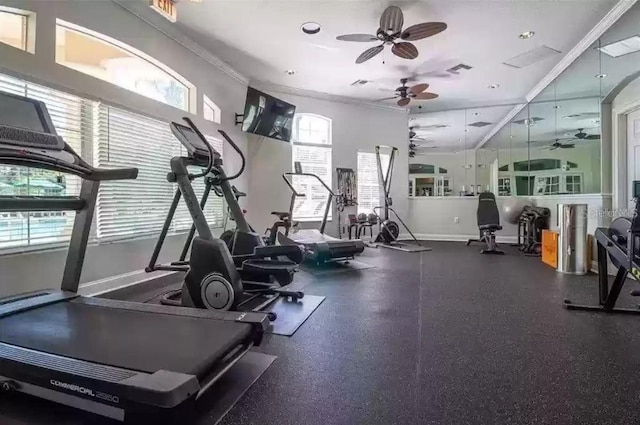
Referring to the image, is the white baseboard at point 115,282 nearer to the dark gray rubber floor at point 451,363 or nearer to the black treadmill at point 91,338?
the black treadmill at point 91,338

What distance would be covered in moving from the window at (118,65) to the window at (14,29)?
0.88ft

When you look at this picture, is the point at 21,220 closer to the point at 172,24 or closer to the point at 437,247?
the point at 172,24

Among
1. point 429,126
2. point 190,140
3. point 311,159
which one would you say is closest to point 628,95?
point 429,126

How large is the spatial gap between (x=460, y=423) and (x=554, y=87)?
6.65 m

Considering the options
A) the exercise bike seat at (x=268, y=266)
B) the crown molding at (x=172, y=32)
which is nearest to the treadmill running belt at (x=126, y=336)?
the exercise bike seat at (x=268, y=266)

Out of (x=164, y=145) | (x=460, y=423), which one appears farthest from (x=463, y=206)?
(x=460, y=423)

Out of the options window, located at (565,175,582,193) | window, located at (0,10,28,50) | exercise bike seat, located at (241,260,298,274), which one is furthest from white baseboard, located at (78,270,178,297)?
window, located at (565,175,582,193)

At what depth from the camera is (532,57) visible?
5.31 metres

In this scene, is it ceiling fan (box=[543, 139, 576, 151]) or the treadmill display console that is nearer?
the treadmill display console

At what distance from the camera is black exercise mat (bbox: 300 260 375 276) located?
4.56 meters

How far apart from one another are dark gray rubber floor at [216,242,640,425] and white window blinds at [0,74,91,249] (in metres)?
2.17

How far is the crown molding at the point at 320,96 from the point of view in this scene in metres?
6.59

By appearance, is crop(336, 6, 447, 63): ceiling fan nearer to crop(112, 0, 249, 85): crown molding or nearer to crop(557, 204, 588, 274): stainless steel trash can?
crop(112, 0, 249, 85): crown molding

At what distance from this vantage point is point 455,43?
4.86 meters
